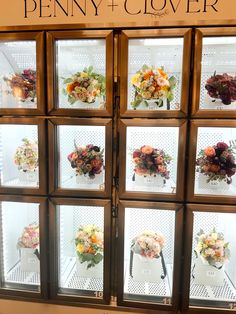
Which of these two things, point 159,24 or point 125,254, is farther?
point 125,254

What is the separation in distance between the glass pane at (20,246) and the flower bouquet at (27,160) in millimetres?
193

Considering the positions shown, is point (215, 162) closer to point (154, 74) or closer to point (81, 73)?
point (154, 74)

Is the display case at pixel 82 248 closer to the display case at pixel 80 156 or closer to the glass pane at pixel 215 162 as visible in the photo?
the display case at pixel 80 156

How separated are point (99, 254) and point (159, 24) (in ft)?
4.52

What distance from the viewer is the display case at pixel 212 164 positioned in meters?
1.55

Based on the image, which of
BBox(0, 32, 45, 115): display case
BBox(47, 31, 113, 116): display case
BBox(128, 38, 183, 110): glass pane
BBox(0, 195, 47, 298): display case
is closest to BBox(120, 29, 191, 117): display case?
BBox(128, 38, 183, 110): glass pane

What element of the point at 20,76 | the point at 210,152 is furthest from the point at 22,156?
the point at 210,152

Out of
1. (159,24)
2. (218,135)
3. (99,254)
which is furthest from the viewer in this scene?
(99,254)

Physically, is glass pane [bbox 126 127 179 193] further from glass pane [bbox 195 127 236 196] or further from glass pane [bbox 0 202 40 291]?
glass pane [bbox 0 202 40 291]

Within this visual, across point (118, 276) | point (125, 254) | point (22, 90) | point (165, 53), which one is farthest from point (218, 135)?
point (22, 90)

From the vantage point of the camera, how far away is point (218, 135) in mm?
1604

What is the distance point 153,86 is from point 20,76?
0.80 meters

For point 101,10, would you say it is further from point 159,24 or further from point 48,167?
point 48,167

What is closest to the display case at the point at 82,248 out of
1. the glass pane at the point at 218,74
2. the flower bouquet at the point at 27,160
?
the flower bouquet at the point at 27,160
